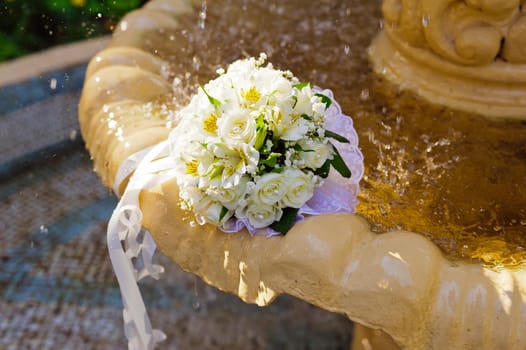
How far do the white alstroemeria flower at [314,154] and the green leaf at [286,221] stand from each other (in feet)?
0.34

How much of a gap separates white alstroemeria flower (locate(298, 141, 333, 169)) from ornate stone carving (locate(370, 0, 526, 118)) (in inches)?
26.8

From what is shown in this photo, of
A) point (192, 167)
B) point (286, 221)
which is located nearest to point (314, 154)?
point (286, 221)

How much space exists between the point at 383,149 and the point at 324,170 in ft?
1.52

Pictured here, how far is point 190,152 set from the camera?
1437 millimetres

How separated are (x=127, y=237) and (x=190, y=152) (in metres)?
0.33

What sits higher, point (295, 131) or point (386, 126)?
point (295, 131)

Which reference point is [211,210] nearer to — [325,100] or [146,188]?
[146,188]

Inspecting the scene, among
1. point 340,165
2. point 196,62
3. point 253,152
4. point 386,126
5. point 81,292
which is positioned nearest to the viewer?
point 253,152

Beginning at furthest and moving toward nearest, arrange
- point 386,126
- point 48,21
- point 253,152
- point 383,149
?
point 48,21
point 386,126
point 383,149
point 253,152

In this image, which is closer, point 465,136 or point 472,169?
point 472,169

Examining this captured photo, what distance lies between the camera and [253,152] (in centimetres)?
137

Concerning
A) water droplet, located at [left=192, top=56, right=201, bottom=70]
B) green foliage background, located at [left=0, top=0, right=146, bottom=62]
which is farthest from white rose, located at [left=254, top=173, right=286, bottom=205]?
green foliage background, located at [left=0, top=0, right=146, bottom=62]

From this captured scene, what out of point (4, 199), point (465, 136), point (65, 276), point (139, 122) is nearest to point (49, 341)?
point (65, 276)

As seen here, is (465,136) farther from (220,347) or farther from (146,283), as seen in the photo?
(146,283)
